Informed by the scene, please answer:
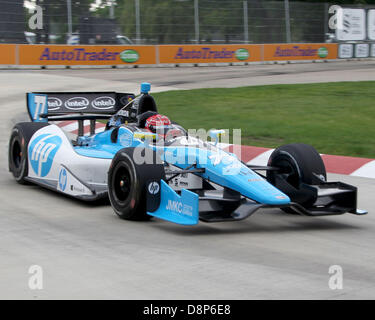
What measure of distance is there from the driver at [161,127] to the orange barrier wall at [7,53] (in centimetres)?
1860

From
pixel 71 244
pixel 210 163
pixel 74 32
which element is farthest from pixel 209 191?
pixel 74 32

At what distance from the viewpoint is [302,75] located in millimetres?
24688

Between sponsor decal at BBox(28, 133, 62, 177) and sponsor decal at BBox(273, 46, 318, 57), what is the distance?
80.7 feet

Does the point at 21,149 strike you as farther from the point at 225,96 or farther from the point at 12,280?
the point at 225,96

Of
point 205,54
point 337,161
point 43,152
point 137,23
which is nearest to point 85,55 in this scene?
point 137,23

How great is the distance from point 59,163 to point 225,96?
364 inches

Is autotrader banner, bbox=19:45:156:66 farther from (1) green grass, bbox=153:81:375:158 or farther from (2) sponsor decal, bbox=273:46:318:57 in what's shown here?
(1) green grass, bbox=153:81:375:158

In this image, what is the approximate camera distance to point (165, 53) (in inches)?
1145

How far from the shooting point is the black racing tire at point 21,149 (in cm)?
895

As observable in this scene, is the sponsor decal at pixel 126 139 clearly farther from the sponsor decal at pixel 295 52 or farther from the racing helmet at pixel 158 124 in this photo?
the sponsor decal at pixel 295 52

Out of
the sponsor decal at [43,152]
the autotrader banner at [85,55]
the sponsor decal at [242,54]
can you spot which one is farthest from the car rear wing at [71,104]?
the sponsor decal at [242,54]

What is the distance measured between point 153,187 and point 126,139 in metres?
1.56

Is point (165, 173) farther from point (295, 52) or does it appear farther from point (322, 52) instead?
point (322, 52)

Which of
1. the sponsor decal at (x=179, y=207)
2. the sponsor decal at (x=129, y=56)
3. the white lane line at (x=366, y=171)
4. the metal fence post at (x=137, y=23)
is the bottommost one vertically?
the white lane line at (x=366, y=171)
